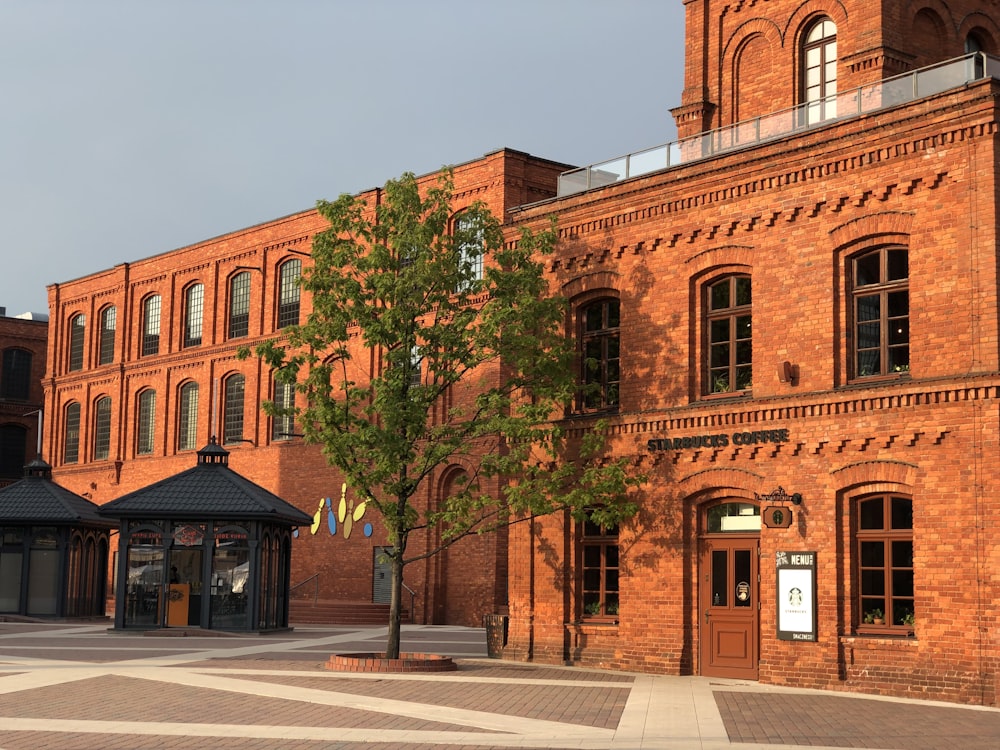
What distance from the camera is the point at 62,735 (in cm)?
1438

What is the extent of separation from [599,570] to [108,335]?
36616mm

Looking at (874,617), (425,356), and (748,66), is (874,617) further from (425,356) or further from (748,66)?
(748,66)

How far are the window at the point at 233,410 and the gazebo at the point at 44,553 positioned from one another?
974cm

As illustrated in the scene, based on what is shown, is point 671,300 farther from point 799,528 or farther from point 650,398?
point 799,528

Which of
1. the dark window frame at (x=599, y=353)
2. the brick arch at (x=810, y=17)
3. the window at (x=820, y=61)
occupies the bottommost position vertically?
the dark window frame at (x=599, y=353)

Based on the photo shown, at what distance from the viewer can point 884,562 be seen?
65.4 feet

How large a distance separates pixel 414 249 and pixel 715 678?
29.3ft

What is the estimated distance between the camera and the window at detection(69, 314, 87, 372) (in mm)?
57438

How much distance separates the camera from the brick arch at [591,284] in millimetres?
24719

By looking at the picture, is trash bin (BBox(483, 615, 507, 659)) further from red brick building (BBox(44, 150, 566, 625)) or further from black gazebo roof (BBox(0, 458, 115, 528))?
black gazebo roof (BBox(0, 458, 115, 528))

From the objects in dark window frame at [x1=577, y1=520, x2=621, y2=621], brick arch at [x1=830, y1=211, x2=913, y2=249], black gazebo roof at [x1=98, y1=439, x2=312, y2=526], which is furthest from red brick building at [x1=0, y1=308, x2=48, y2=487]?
brick arch at [x1=830, y1=211, x2=913, y2=249]

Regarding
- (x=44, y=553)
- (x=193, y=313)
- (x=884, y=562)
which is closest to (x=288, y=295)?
(x=193, y=313)

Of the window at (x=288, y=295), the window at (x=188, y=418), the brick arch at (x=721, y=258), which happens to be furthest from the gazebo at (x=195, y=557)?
the window at (x=188, y=418)

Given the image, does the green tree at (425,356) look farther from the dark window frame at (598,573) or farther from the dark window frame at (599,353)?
the dark window frame at (599,353)
